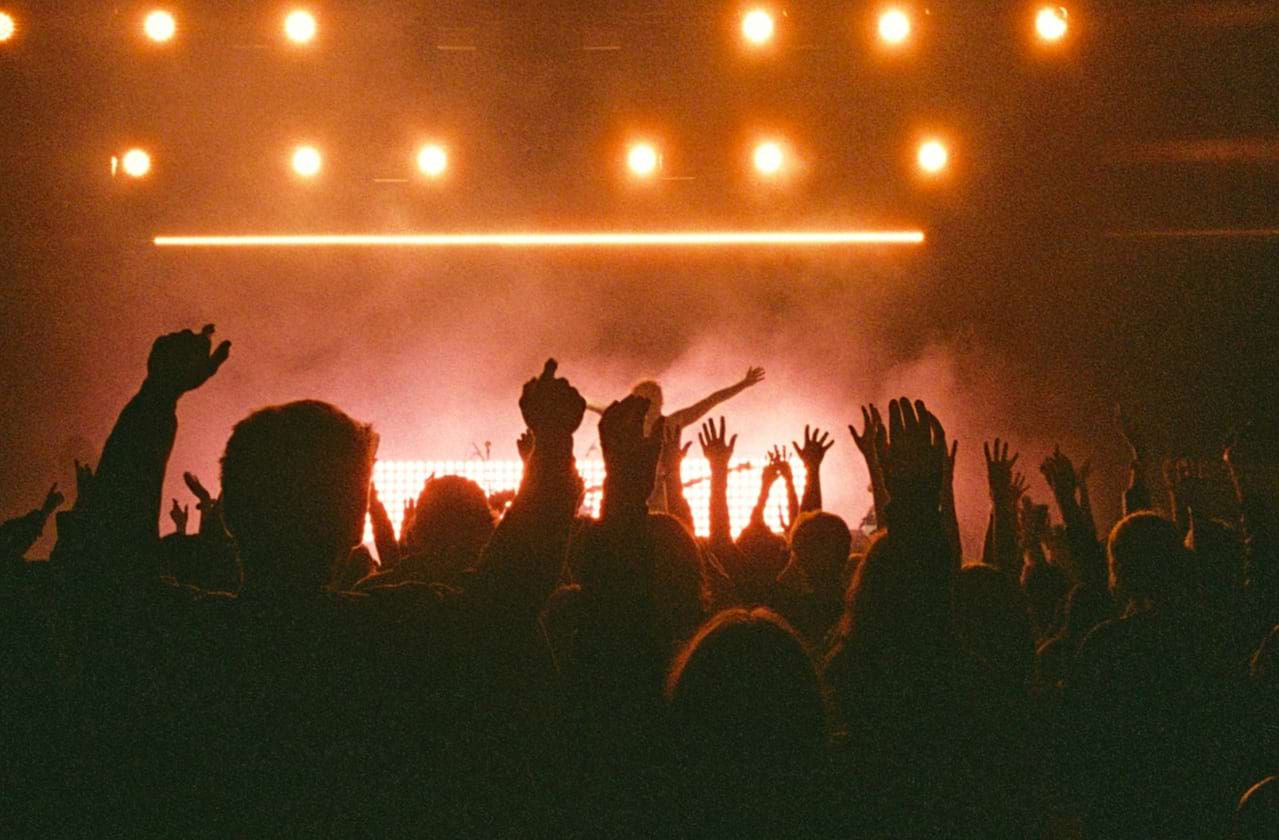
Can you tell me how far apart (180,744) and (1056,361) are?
899cm

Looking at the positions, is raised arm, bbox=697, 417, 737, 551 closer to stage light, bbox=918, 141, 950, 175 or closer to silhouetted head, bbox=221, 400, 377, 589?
silhouetted head, bbox=221, 400, 377, 589

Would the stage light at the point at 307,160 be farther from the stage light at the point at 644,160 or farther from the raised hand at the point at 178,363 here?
the raised hand at the point at 178,363

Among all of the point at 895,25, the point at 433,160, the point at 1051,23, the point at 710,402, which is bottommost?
the point at 710,402

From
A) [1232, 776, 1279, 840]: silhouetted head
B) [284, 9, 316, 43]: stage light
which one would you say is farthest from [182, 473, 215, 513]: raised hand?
[284, 9, 316, 43]: stage light

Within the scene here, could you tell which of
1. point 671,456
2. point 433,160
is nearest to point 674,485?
point 671,456

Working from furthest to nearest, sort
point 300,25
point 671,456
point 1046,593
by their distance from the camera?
point 300,25, point 671,456, point 1046,593

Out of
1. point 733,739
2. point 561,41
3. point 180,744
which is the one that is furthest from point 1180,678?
point 561,41

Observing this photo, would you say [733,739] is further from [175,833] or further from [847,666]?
[175,833]

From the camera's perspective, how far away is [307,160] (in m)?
7.39

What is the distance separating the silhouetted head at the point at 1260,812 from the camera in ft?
5.21

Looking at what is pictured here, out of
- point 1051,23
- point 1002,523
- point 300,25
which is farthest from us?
point 300,25

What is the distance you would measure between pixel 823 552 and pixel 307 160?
20.7ft

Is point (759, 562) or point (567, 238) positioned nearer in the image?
point (759, 562)

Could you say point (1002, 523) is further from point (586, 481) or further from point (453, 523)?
point (586, 481)
